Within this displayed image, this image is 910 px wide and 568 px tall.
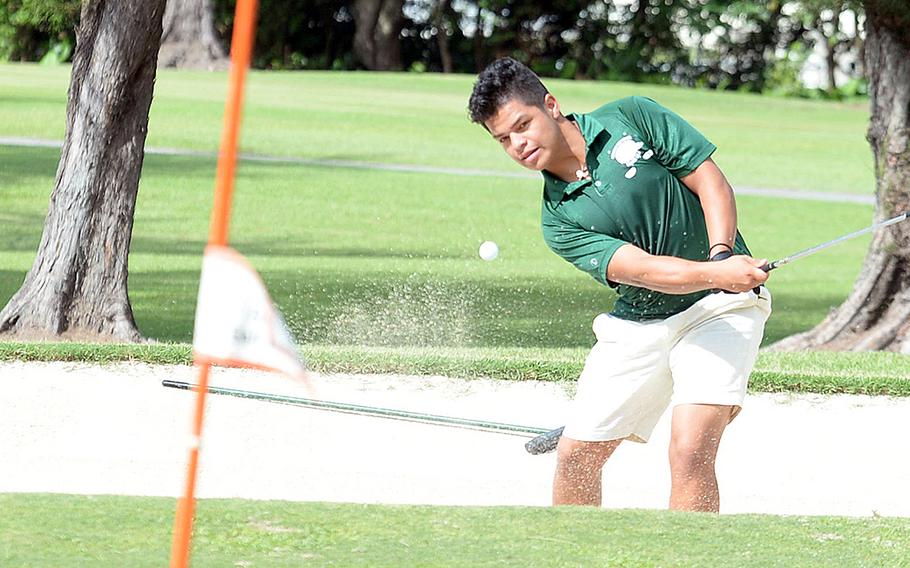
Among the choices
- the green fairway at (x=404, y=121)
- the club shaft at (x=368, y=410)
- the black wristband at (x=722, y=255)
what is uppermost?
the green fairway at (x=404, y=121)

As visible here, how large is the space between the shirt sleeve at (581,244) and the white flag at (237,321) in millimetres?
2147

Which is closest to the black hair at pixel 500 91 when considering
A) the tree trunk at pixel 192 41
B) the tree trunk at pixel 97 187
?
the tree trunk at pixel 97 187

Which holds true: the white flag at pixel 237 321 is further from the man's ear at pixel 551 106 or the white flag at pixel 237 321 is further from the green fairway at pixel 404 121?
the green fairway at pixel 404 121

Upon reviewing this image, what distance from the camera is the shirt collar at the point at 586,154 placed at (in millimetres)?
4801

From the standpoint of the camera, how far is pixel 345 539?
→ 12.6 ft

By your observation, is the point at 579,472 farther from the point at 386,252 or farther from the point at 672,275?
the point at 386,252

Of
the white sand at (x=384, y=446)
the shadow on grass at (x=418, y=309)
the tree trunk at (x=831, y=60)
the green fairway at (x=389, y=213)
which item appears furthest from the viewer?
the tree trunk at (x=831, y=60)

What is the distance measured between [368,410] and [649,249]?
2454 mm

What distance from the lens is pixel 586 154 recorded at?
15.8ft

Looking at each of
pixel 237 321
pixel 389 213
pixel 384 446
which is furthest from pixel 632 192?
pixel 389 213

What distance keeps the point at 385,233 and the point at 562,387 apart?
8.37m

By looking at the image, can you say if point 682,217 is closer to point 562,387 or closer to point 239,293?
point 239,293

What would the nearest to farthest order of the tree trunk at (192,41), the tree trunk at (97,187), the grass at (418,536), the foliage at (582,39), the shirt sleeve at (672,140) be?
the grass at (418,536) < the shirt sleeve at (672,140) < the tree trunk at (97,187) < the tree trunk at (192,41) < the foliage at (582,39)

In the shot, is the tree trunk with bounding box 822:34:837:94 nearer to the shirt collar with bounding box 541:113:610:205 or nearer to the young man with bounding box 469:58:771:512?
the young man with bounding box 469:58:771:512
